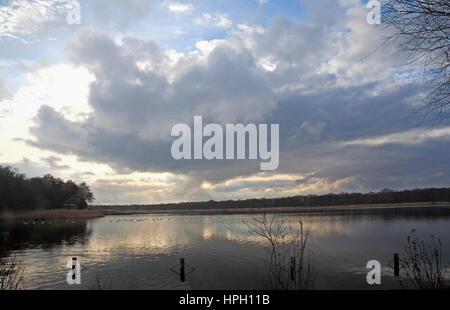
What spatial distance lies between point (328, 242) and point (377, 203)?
146 meters

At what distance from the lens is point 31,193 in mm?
84812

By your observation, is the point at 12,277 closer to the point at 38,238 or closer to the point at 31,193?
the point at 38,238

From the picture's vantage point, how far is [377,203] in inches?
6122

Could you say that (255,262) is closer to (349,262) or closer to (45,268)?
(349,262)

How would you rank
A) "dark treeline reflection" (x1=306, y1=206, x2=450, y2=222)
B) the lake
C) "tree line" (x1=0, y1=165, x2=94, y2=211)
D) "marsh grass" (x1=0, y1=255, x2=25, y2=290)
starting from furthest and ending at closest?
"tree line" (x1=0, y1=165, x2=94, y2=211), "dark treeline reflection" (x1=306, y1=206, x2=450, y2=222), the lake, "marsh grass" (x1=0, y1=255, x2=25, y2=290)

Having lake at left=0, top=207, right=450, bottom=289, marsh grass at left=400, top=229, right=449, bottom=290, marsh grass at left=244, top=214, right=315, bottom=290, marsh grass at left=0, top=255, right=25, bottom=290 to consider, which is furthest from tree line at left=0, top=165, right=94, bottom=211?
marsh grass at left=400, top=229, right=449, bottom=290

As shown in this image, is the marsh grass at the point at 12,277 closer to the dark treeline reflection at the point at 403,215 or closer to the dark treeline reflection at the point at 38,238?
the dark treeline reflection at the point at 38,238

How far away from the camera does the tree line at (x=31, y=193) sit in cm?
7744

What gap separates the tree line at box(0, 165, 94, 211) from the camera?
77.4 metres

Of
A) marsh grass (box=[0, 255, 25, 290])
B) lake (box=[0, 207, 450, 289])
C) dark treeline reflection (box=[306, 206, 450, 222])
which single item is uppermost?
marsh grass (box=[0, 255, 25, 290])

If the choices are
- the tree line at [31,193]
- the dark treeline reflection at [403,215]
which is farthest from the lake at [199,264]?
the tree line at [31,193]

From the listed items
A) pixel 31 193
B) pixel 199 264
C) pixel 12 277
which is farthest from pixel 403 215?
pixel 31 193

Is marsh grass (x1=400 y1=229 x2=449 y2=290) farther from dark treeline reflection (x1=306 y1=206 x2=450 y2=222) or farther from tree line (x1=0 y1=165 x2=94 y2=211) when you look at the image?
tree line (x1=0 y1=165 x2=94 y2=211)
